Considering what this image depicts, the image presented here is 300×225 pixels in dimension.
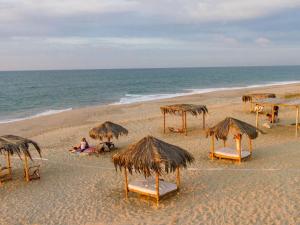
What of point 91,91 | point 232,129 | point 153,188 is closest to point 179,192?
point 153,188

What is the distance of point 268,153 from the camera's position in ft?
45.4

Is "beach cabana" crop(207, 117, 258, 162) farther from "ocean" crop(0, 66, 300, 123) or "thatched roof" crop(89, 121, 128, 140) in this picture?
"ocean" crop(0, 66, 300, 123)

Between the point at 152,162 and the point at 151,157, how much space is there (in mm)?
173

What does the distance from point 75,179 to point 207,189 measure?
4.35 metres

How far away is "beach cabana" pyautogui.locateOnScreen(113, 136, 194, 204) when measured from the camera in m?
8.96

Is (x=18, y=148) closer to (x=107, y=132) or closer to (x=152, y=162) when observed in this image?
(x=107, y=132)

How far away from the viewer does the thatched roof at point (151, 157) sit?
8.94 meters

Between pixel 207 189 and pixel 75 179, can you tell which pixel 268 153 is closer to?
pixel 207 189

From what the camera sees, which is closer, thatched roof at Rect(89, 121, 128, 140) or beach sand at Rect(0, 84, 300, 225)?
beach sand at Rect(0, 84, 300, 225)

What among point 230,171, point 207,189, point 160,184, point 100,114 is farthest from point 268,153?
point 100,114

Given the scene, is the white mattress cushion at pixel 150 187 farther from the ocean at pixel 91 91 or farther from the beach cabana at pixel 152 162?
the ocean at pixel 91 91

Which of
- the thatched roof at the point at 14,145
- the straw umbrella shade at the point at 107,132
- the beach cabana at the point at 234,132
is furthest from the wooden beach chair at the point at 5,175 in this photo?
the beach cabana at the point at 234,132

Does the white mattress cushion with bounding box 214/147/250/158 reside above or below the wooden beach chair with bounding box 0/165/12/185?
above

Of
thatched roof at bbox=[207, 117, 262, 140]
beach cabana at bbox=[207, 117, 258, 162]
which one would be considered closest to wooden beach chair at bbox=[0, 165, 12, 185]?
beach cabana at bbox=[207, 117, 258, 162]
